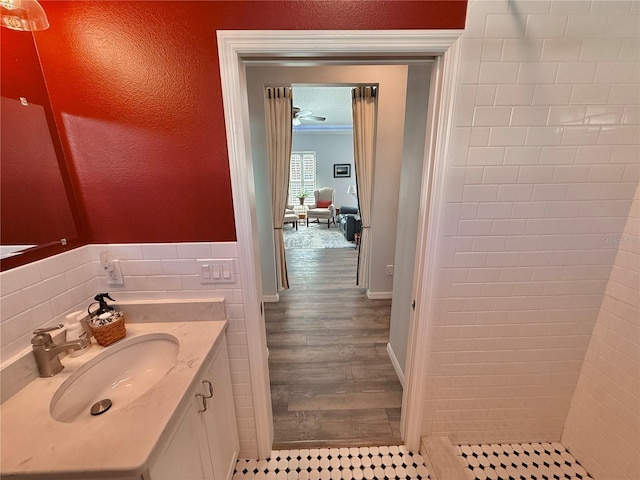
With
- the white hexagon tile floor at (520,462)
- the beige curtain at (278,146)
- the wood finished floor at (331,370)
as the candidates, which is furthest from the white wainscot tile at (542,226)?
the beige curtain at (278,146)

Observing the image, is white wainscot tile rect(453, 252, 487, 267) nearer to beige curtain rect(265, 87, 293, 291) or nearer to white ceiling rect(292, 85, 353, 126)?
beige curtain rect(265, 87, 293, 291)

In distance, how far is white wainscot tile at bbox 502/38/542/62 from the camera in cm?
101

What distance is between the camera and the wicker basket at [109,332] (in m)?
1.07

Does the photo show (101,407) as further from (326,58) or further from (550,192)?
(550,192)

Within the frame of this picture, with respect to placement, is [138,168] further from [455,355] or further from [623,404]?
[623,404]

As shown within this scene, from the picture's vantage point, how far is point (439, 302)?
1.30 m

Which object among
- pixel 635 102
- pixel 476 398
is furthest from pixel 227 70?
pixel 476 398

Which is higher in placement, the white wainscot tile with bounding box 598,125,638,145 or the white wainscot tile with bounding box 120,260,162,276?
the white wainscot tile with bounding box 598,125,638,145

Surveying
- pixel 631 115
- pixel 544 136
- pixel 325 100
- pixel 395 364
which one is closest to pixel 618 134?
pixel 631 115

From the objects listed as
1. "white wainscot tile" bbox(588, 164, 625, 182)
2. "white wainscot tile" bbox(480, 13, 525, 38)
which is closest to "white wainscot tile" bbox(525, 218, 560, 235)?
"white wainscot tile" bbox(588, 164, 625, 182)

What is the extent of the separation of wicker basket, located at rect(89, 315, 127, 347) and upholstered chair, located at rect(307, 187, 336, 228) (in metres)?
6.65

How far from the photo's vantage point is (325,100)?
4.93m

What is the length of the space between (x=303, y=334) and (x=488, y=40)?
258cm

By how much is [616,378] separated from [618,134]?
1181 mm
